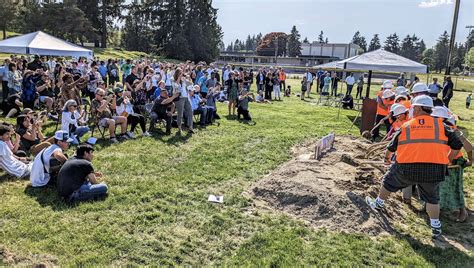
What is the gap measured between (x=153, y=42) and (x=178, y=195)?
5210 cm

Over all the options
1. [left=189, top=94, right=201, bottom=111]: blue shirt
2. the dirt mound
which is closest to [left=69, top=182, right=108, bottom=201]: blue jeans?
the dirt mound

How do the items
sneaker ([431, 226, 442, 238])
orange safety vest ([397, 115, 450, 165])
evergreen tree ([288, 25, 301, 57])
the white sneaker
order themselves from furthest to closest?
evergreen tree ([288, 25, 301, 57])
the white sneaker
sneaker ([431, 226, 442, 238])
orange safety vest ([397, 115, 450, 165])

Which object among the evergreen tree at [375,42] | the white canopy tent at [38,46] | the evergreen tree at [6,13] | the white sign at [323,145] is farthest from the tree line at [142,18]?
the evergreen tree at [375,42]

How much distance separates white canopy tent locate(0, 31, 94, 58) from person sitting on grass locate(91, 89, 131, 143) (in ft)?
19.3

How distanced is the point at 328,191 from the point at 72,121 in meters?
6.05

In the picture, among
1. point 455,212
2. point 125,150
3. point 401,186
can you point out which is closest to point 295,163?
point 401,186

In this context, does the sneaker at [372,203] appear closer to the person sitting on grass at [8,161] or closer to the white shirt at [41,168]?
the white shirt at [41,168]

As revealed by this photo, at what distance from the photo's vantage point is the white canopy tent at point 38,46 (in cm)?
1383

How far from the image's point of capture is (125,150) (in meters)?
8.88

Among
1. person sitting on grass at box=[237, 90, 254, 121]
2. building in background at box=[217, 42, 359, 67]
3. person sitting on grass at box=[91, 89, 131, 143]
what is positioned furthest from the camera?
building in background at box=[217, 42, 359, 67]

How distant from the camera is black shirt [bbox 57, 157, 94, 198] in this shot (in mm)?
5691

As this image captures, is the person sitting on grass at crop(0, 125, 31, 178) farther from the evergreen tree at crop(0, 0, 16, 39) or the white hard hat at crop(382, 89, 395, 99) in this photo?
the evergreen tree at crop(0, 0, 16, 39)

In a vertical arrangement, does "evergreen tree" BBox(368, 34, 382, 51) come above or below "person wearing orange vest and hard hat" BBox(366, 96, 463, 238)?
above

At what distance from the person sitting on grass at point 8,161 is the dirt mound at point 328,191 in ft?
13.5
